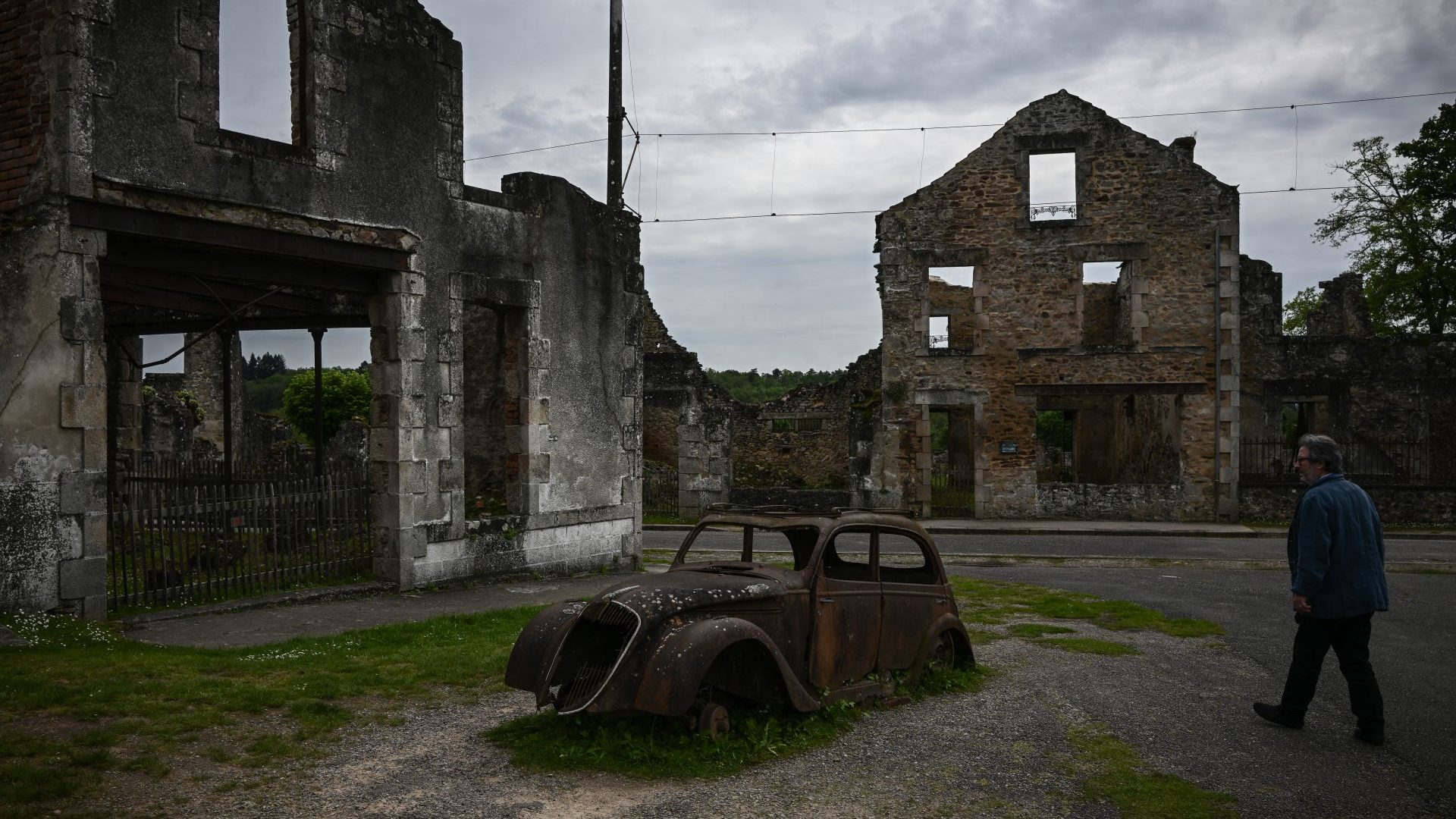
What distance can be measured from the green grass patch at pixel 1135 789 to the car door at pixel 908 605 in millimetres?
1309

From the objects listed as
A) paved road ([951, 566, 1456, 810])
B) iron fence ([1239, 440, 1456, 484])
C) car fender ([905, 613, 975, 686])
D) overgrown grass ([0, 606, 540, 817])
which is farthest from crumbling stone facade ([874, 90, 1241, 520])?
overgrown grass ([0, 606, 540, 817])

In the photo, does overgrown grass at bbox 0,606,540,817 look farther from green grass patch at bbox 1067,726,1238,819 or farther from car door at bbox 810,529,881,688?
green grass patch at bbox 1067,726,1238,819

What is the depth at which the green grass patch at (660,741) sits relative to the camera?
5578 millimetres

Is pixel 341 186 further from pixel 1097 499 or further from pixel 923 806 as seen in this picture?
pixel 1097 499

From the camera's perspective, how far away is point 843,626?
21.9ft

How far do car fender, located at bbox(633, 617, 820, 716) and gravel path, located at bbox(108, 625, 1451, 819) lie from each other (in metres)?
0.41

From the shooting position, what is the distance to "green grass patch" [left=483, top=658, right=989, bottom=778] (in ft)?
18.3

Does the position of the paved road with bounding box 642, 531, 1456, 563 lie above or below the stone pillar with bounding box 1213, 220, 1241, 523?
below

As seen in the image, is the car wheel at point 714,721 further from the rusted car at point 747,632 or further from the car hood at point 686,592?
the car hood at point 686,592

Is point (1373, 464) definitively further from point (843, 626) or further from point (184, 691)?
point (184, 691)

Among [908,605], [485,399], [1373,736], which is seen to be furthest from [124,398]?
[1373,736]

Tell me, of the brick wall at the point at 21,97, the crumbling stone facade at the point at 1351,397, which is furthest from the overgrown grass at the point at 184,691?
the crumbling stone facade at the point at 1351,397

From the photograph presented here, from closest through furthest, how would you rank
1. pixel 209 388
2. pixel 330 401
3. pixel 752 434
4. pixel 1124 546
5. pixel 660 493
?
pixel 1124 546 → pixel 660 493 → pixel 752 434 → pixel 209 388 → pixel 330 401

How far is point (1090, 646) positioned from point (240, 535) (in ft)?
26.8
